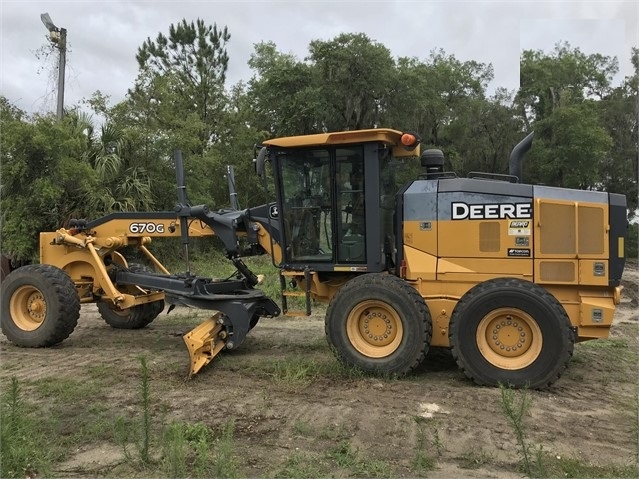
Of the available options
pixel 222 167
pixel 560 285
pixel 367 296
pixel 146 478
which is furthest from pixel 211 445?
pixel 222 167

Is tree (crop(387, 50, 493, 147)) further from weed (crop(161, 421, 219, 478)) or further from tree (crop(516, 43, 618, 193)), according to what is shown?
weed (crop(161, 421, 219, 478))

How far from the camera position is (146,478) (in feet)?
11.7

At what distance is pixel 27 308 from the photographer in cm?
757

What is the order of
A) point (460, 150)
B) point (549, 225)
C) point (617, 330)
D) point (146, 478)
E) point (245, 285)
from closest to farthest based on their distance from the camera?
point (146, 478) → point (549, 225) → point (245, 285) → point (617, 330) → point (460, 150)

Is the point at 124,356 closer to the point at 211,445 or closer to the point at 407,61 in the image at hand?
the point at 211,445

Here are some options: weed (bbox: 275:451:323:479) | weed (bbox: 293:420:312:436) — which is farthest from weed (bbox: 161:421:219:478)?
weed (bbox: 293:420:312:436)

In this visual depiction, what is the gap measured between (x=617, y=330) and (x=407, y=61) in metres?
23.9

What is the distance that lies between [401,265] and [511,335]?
1.41m

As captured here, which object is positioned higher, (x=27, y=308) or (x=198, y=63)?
(x=198, y=63)

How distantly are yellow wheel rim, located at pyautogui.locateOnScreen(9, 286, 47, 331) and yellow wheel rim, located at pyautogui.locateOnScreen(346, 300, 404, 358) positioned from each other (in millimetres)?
4260

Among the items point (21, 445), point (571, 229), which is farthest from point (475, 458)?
point (21, 445)

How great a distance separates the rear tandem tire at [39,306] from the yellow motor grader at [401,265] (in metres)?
0.02

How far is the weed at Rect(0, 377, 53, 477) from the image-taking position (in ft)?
12.0

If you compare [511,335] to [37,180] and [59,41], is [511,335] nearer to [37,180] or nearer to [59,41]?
[37,180]
